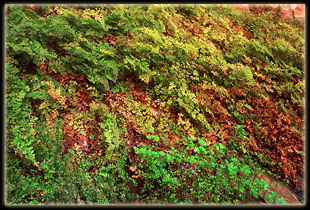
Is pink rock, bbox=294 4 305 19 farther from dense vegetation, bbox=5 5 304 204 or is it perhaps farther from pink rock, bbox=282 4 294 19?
dense vegetation, bbox=5 5 304 204

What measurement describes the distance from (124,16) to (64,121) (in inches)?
112

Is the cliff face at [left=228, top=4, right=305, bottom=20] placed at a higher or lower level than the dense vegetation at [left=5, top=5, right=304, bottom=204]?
higher

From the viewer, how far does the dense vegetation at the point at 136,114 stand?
3.86 metres

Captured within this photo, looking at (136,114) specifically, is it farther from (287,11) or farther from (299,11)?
(299,11)

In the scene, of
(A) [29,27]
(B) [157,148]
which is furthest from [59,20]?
(B) [157,148]

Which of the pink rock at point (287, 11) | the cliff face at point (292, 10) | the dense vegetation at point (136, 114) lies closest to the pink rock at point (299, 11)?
the cliff face at point (292, 10)

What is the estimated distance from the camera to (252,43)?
7020 millimetres

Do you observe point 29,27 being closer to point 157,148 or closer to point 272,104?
point 157,148

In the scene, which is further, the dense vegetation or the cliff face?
the cliff face

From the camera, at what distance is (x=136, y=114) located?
15.8ft

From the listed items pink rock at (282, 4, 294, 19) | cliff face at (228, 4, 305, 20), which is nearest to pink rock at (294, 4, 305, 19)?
cliff face at (228, 4, 305, 20)

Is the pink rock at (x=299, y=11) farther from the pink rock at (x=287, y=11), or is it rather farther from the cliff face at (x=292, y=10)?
the pink rock at (x=287, y=11)

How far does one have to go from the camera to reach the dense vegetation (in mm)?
3863

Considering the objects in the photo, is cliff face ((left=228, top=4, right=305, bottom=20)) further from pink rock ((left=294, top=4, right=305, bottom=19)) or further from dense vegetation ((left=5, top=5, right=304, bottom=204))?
dense vegetation ((left=5, top=5, right=304, bottom=204))
